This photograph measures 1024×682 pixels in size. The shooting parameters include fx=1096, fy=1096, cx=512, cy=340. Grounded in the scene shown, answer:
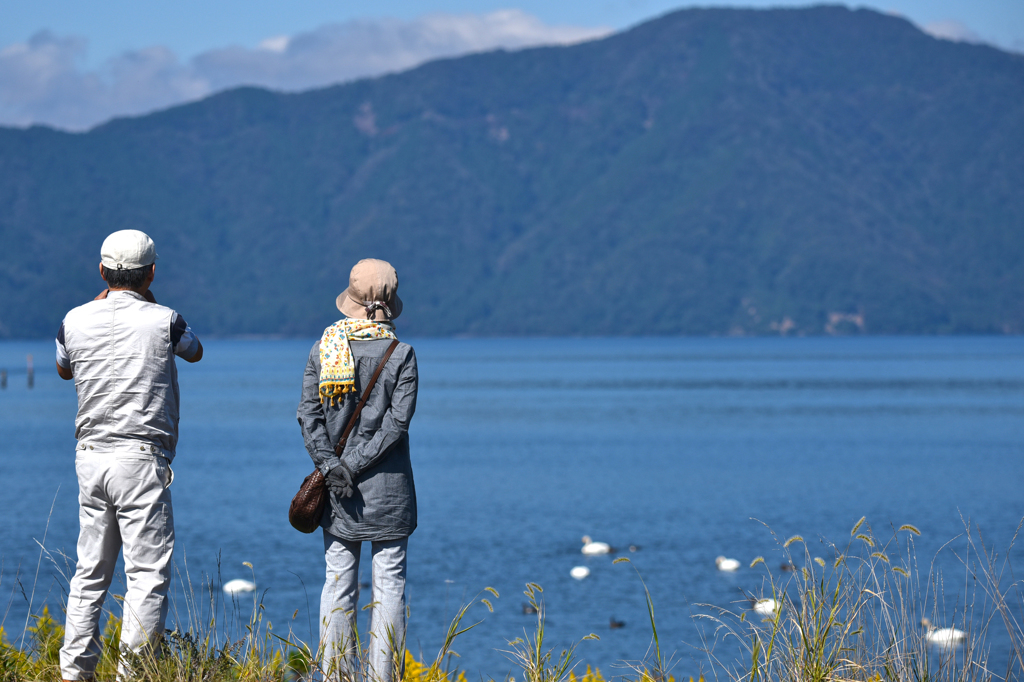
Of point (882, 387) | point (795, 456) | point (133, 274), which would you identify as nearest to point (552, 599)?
point (133, 274)

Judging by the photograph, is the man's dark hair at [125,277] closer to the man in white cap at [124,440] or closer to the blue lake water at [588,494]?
the man in white cap at [124,440]

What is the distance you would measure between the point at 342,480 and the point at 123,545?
1.02 metres

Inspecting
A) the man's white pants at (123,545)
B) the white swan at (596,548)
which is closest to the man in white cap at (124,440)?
the man's white pants at (123,545)

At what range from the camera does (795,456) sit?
50344 mm

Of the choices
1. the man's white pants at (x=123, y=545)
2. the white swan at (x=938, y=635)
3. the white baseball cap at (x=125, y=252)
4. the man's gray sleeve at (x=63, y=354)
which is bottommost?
A: the white swan at (x=938, y=635)

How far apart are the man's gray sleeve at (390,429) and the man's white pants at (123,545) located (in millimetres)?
830

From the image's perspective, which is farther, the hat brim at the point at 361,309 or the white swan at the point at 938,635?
the hat brim at the point at 361,309

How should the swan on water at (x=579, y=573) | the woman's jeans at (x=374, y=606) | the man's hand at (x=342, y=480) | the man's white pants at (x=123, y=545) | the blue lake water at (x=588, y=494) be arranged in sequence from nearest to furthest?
the man's white pants at (x=123, y=545)
the man's hand at (x=342, y=480)
the woman's jeans at (x=374, y=606)
the blue lake water at (x=588, y=494)
the swan on water at (x=579, y=573)

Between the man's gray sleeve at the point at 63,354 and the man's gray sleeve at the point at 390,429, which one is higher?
the man's gray sleeve at the point at 63,354

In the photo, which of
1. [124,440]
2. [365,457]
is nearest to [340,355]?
[365,457]

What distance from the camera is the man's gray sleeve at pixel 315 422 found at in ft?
16.5

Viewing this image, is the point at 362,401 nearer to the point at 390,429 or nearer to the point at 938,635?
the point at 390,429

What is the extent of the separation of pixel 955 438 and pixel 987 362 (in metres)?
99.2

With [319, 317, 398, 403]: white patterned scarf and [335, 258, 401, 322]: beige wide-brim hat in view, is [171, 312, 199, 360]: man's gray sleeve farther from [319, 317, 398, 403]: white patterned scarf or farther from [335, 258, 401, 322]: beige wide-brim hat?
[335, 258, 401, 322]: beige wide-brim hat
